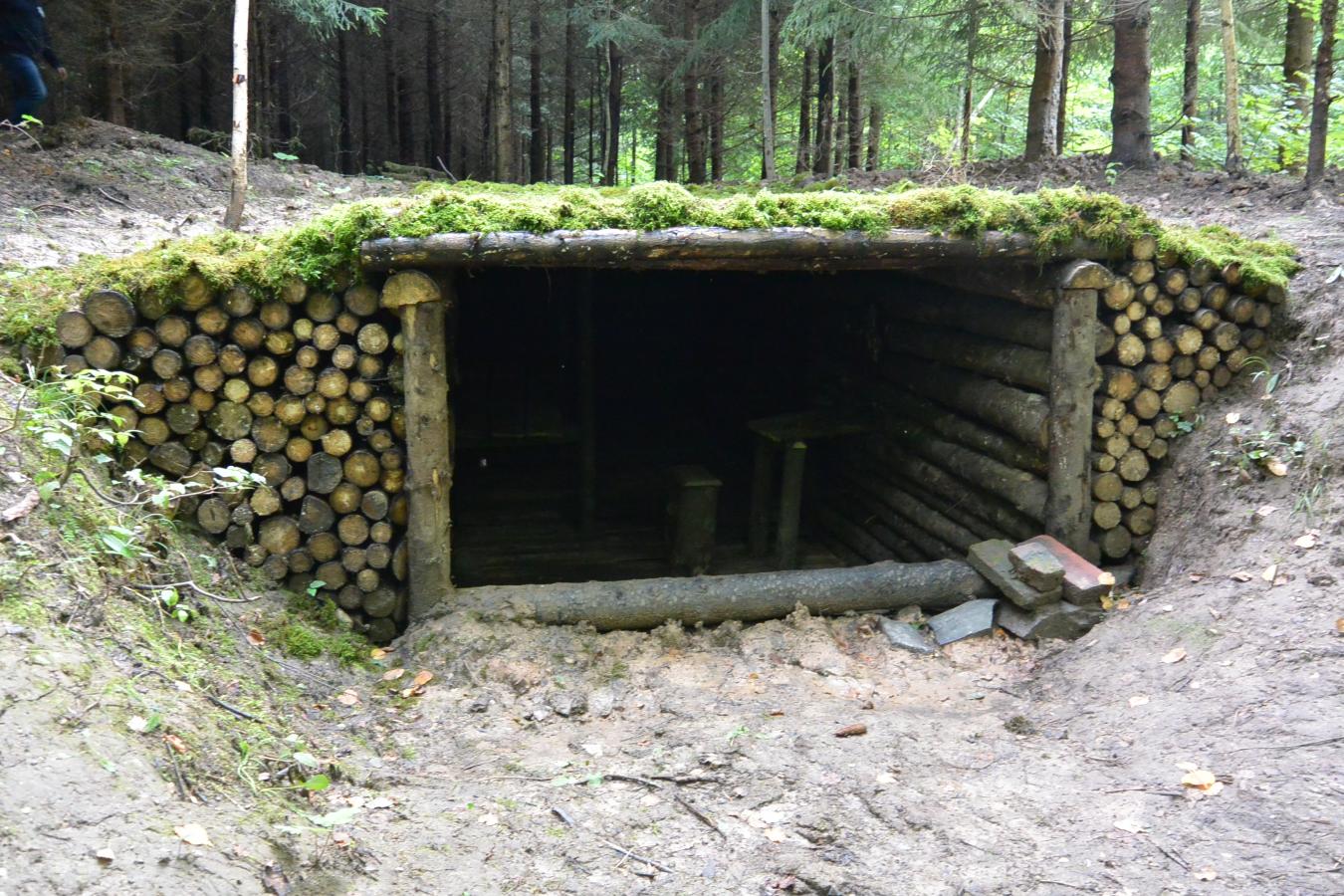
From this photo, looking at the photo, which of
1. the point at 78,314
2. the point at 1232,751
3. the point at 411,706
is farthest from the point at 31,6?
the point at 1232,751

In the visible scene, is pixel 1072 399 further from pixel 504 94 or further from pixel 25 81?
pixel 504 94

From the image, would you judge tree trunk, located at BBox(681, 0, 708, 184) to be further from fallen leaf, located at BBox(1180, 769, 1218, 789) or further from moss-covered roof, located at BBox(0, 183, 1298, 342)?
fallen leaf, located at BBox(1180, 769, 1218, 789)

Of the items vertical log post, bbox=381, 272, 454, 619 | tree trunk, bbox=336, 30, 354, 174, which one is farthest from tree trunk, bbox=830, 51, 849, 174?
vertical log post, bbox=381, 272, 454, 619

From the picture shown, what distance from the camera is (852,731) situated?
17.6 feet

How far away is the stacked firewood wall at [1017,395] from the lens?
672 centimetres

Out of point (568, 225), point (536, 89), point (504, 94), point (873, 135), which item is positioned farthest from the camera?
point (873, 135)

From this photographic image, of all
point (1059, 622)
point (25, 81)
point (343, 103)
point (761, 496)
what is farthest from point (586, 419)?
point (343, 103)

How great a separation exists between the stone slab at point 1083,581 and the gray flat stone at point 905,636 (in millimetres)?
942

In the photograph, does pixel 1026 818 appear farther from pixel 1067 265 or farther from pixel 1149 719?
pixel 1067 265

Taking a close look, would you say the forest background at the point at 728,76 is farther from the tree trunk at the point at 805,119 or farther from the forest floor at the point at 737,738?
the forest floor at the point at 737,738

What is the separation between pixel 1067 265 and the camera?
21.6ft

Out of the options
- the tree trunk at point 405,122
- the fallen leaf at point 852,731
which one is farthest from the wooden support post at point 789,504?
the tree trunk at point 405,122

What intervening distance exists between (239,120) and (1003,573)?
6.96 m

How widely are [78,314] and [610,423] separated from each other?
8416 millimetres
